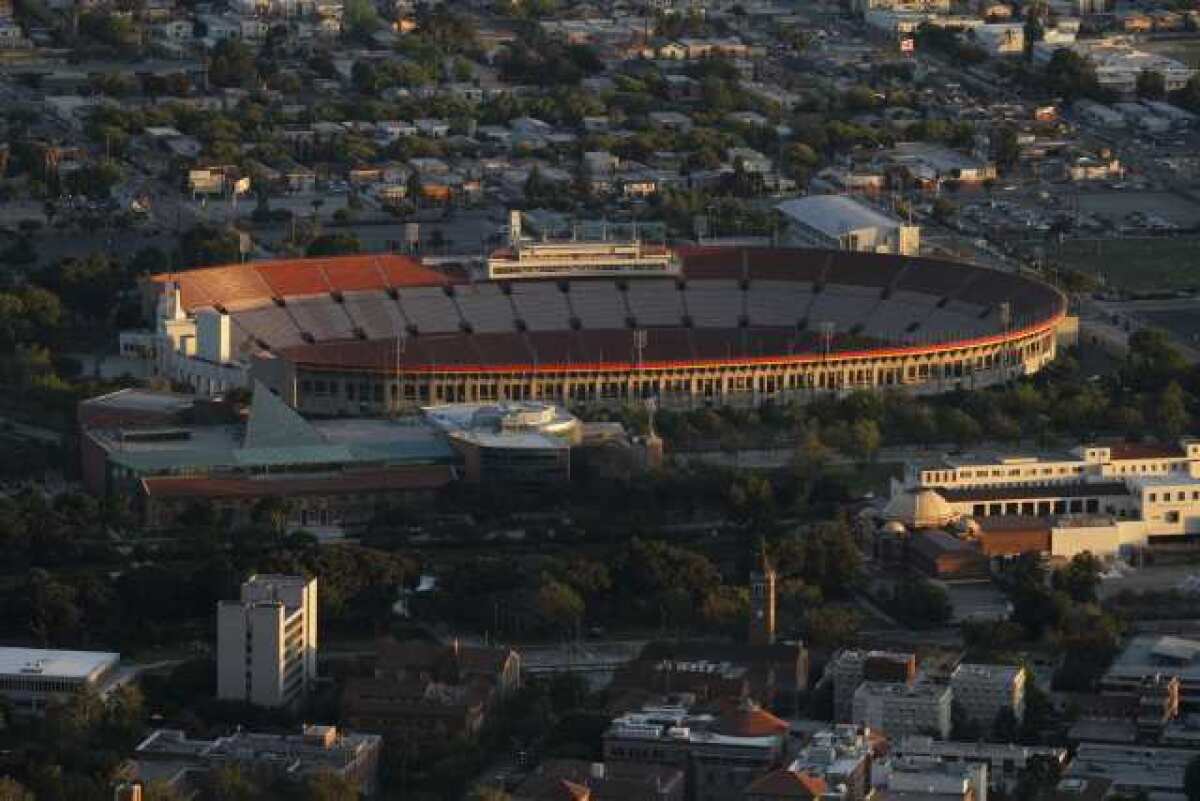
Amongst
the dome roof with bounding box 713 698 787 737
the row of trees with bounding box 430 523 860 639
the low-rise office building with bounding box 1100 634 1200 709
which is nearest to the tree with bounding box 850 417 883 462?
the row of trees with bounding box 430 523 860 639

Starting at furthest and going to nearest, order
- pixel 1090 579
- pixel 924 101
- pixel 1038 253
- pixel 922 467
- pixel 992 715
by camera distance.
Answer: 1. pixel 924 101
2. pixel 1038 253
3. pixel 922 467
4. pixel 1090 579
5. pixel 992 715

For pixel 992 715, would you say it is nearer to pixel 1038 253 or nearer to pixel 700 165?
pixel 1038 253

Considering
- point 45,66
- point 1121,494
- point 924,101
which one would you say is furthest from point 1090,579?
point 45,66

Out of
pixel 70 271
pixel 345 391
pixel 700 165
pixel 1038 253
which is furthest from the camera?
pixel 700 165

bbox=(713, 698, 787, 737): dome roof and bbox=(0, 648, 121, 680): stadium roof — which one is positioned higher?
bbox=(713, 698, 787, 737): dome roof

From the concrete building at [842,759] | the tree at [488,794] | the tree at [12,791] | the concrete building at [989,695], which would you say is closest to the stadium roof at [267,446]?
the concrete building at [989,695]

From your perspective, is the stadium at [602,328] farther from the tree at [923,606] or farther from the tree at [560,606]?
the tree at [923,606]

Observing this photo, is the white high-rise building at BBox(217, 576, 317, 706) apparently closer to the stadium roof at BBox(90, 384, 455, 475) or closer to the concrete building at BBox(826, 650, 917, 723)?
the concrete building at BBox(826, 650, 917, 723)
